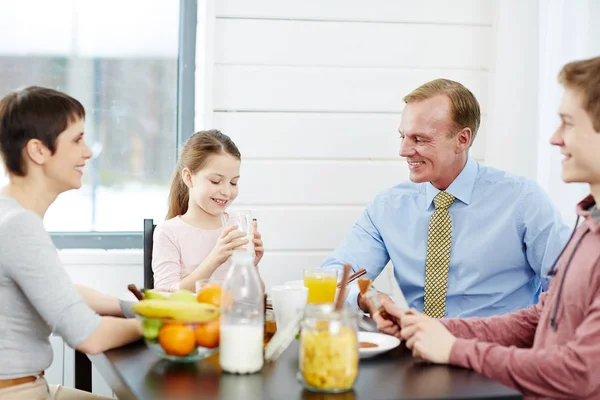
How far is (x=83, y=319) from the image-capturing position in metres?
1.73

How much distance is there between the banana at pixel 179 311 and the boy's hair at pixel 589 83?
0.86 m

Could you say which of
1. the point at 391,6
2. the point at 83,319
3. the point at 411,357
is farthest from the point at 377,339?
the point at 391,6

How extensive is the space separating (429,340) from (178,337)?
0.51 meters

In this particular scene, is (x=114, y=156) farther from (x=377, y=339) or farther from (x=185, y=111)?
(x=377, y=339)

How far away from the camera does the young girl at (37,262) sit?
174 cm

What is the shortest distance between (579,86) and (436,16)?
176 cm

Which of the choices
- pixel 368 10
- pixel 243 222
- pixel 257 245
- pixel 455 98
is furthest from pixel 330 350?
pixel 368 10

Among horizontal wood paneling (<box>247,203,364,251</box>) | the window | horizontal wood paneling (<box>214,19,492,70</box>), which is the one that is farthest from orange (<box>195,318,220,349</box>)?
the window

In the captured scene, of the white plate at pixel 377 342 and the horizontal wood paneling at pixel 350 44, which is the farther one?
the horizontal wood paneling at pixel 350 44

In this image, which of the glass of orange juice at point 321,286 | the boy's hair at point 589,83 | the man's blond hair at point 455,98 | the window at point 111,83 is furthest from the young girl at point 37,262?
the window at point 111,83

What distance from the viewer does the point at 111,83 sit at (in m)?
3.51

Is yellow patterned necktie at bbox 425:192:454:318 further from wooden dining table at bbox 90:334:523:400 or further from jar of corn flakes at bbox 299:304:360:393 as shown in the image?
jar of corn flakes at bbox 299:304:360:393

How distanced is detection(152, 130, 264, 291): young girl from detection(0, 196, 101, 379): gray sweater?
0.90m

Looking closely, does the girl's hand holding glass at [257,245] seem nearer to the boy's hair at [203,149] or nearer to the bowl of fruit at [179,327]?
the boy's hair at [203,149]
